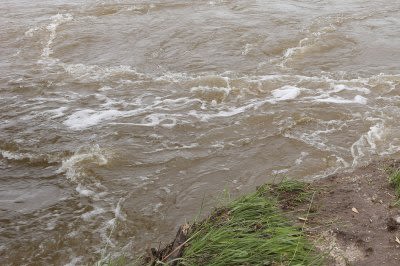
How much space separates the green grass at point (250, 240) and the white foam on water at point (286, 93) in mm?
3758

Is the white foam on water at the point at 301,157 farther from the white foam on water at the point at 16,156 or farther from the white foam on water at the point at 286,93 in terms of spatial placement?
the white foam on water at the point at 16,156

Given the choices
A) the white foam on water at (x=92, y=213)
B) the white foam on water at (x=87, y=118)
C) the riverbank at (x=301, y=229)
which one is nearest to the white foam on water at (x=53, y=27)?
the white foam on water at (x=87, y=118)

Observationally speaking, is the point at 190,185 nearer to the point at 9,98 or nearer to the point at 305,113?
the point at 305,113

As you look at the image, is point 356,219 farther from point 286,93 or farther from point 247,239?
point 286,93

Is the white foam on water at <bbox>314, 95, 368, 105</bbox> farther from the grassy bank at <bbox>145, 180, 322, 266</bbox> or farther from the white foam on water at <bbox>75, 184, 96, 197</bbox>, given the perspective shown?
the white foam on water at <bbox>75, 184, 96, 197</bbox>

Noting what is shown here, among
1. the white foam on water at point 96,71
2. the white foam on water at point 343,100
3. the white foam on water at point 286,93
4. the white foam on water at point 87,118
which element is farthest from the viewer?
the white foam on water at point 96,71

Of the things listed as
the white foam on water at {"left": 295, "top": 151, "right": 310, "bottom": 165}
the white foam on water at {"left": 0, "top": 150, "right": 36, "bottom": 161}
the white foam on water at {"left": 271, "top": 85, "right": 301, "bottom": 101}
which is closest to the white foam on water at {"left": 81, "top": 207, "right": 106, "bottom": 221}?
the white foam on water at {"left": 0, "top": 150, "right": 36, "bottom": 161}

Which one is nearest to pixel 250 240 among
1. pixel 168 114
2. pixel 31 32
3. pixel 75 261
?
pixel 75 261

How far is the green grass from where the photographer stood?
3.13 m

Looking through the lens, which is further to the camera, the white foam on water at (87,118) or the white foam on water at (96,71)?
the white foam on water at (96,71)

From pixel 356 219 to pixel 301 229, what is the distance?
58cm

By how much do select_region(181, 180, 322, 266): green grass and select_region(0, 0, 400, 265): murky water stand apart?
1.01 meters

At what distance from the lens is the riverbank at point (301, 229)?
3.18m

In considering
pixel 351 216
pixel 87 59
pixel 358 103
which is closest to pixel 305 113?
pixel 358 103
